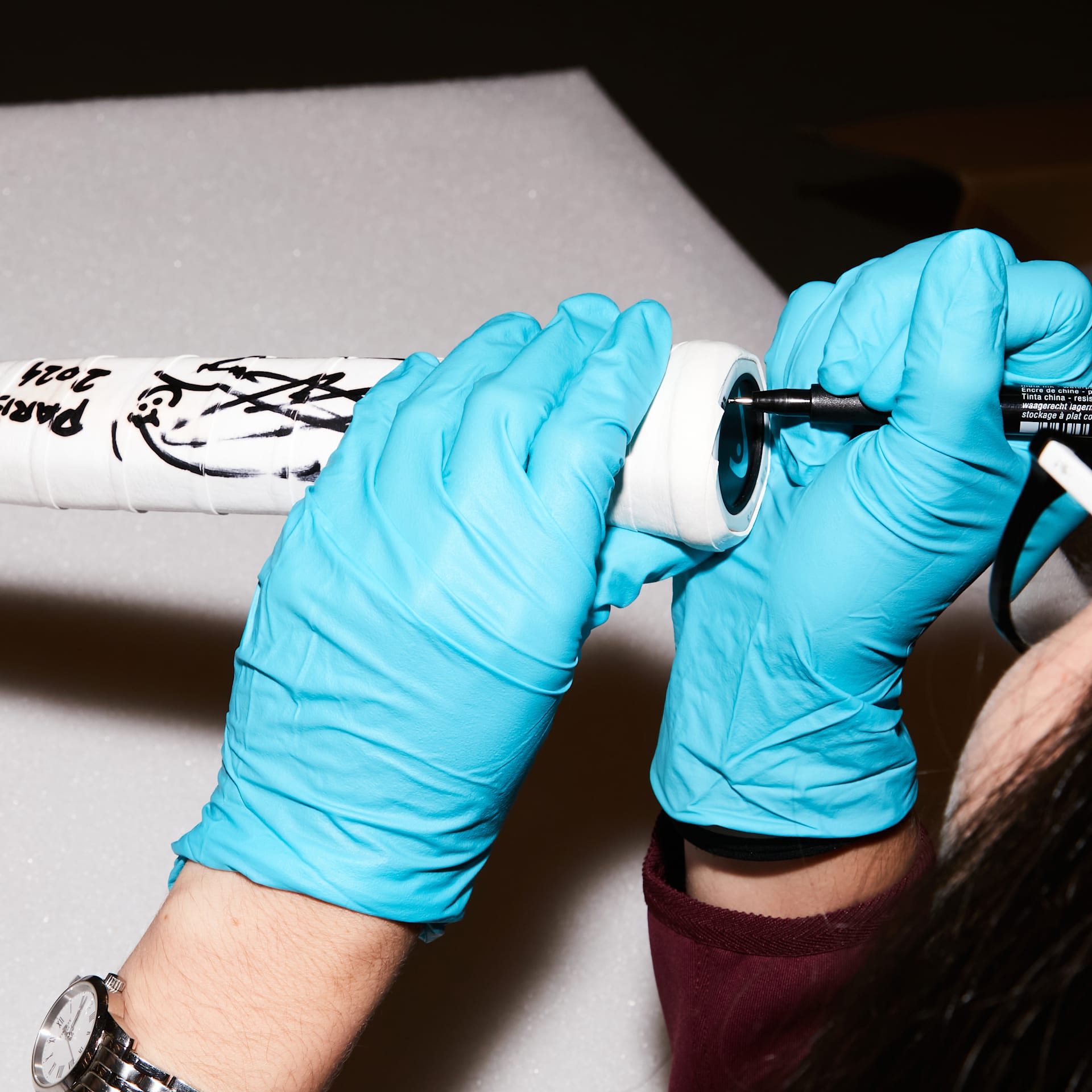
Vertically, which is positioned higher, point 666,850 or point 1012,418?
point 1012,418

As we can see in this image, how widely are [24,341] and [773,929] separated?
3.93 ft

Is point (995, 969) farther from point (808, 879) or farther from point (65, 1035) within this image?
point (65, 1035)

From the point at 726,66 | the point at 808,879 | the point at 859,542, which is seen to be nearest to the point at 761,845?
the point at 808,879

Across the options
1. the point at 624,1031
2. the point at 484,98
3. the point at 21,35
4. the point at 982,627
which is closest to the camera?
the point at 624,1031

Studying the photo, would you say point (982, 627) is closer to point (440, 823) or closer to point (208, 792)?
point (440, 823)

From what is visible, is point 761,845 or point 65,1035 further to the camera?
point 761,845

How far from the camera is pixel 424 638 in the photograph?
653 mm

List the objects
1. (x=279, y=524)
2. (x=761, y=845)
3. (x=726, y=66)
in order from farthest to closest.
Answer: (x=726, y=66)
(x=279, y=524)
(x=761, y=845)

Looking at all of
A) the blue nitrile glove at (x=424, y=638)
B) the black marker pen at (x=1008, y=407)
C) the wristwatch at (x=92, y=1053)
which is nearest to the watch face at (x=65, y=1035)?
the wristwatch at (x=92, y=1053)

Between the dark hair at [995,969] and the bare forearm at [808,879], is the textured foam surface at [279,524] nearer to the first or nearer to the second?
the bare forearm at [808,879]

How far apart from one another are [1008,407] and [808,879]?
0.46m

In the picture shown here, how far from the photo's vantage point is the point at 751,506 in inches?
29.9

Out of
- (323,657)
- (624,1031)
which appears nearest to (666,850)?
(624,1031)

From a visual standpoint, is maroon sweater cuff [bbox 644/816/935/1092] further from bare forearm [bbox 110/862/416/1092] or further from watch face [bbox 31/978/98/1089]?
watch face [bbox 31/978/98/1089]
